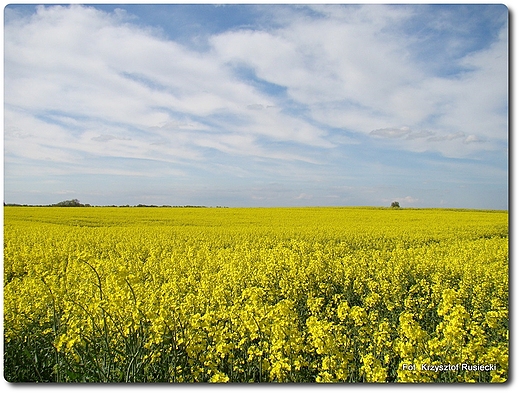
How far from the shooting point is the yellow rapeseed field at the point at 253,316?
2.78m

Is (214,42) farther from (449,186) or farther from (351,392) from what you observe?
(351,392)

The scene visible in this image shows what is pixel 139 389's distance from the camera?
3072 mm

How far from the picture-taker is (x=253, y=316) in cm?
293

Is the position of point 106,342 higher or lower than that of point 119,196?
lower

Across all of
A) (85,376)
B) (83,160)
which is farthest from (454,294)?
(83,160)

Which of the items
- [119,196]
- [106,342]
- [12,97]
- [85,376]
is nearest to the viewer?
[106,342]

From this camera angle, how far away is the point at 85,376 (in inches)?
117

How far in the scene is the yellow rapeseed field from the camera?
9.11ft

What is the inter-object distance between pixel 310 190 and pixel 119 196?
1747 millimetres

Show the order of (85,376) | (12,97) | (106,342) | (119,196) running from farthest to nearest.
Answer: (119,196), (12,97), (85,376), (106,342)

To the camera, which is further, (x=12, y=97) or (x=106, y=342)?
(x=12, y=97)

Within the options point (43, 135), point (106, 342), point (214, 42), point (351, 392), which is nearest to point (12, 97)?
point (43, 135)

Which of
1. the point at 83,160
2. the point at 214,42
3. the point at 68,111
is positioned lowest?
the point at 83,160

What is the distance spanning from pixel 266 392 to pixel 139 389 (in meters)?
0.87
